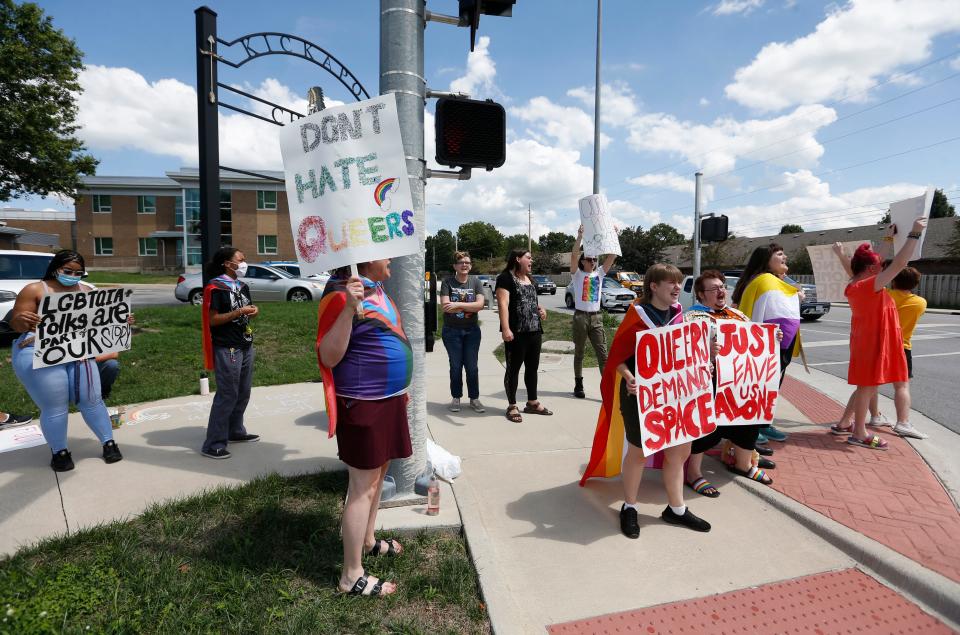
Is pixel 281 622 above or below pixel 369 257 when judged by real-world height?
below

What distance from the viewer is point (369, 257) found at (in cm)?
249

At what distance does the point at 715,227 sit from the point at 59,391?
9.49 meters

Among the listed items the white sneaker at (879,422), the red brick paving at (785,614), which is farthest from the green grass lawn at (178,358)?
the white sneaker at (879,422)

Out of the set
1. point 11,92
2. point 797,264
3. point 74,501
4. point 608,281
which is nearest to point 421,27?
point 74,501

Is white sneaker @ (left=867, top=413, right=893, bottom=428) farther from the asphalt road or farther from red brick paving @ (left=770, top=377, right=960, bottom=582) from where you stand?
the asphalt road

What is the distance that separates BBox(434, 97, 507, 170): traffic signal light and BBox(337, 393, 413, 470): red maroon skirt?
183 cm

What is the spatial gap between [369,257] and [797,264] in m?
44.4

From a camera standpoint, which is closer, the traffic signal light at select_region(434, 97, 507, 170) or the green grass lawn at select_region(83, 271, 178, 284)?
the traffic signal light at select_region(434, 97, 507, 170)

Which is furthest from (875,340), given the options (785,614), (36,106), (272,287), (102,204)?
(102,204)

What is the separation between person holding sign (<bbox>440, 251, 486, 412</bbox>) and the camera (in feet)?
19.0

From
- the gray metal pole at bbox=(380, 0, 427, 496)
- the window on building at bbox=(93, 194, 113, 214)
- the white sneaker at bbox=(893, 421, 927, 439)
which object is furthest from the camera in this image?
the window on building at bbox=(93, 194, 113, 214)

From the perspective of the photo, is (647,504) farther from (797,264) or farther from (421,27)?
(797,264)

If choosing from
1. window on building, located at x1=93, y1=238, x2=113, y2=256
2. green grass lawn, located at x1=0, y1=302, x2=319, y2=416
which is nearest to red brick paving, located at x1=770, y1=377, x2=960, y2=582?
green grass lawn, located at x1=0, y1=302, x2=319, y2=416

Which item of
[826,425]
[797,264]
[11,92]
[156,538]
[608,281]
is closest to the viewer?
[156,538]
